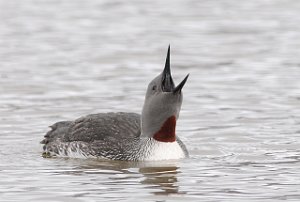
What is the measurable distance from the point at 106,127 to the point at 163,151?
0.86m

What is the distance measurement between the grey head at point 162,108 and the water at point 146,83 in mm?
371

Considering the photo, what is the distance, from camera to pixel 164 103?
12.9 m

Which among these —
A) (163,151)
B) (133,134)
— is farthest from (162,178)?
(133,134)

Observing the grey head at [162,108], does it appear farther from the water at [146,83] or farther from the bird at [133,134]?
the water at [146,83]

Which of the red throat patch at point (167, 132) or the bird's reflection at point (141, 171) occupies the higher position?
the red throat patch at point (167, 132)

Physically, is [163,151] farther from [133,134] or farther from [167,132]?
[133,134]

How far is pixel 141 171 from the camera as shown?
1281 cm

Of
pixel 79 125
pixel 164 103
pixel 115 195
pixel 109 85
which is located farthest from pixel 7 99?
pixel 115 195

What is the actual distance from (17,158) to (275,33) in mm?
10501

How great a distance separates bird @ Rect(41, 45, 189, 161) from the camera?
1290cm

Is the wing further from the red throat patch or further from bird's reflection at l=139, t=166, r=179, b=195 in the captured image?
bird's reflection at l=139, t=166, r=179, b=195

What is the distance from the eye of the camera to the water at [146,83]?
1194 cm

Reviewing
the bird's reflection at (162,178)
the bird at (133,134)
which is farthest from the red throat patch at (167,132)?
the bird's reflection at (162,178)

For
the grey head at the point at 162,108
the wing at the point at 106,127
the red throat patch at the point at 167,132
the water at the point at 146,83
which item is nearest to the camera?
the water at the point at 146,83
